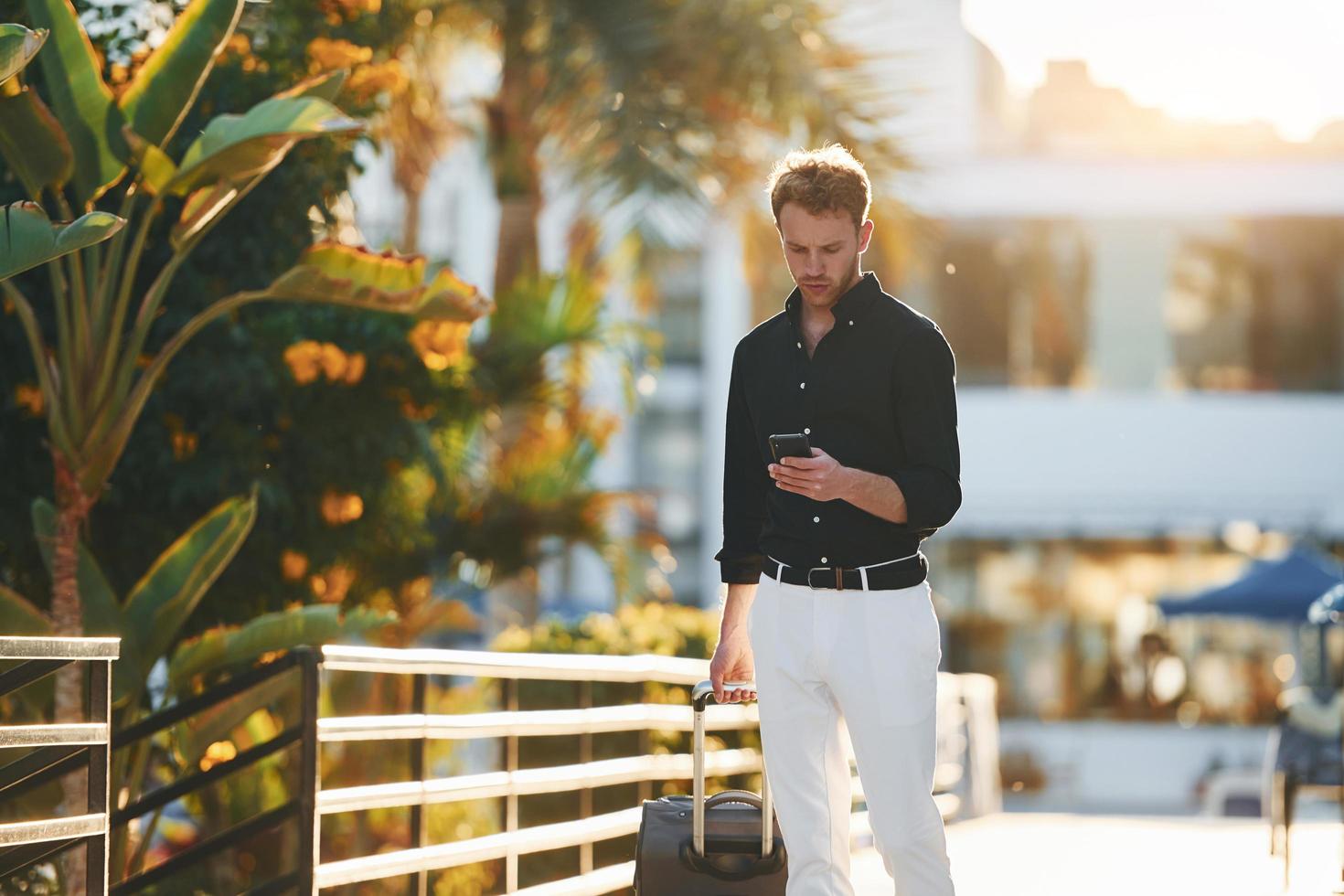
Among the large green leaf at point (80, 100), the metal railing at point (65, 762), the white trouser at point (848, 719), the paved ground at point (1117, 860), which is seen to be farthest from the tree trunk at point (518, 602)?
the white trouser at point (848, 719)

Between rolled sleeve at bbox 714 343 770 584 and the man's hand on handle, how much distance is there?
149mm

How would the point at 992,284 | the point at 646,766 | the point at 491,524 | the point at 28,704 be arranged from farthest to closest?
1. the point at 992,284
2. the point at 491,524
3. the point at 646,766
4. the point at 28,704

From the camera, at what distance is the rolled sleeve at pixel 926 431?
4.20 meters

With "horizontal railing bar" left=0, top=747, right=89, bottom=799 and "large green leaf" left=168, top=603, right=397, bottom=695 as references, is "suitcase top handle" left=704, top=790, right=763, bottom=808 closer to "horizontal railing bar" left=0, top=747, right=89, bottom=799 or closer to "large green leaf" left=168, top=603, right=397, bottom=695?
"horizontal railing bar" left=0, top=747, right=89, bottom=799

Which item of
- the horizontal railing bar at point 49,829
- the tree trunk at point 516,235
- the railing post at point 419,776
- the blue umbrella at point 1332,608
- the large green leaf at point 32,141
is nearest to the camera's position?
the horizontal railing bar at point 49,829

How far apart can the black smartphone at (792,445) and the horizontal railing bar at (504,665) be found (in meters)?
1.72

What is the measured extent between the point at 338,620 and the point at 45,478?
1831 mm

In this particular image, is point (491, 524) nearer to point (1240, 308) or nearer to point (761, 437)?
point (761, 437)

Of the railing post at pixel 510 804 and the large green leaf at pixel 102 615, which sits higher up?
the large green leaf at pixel 102 615

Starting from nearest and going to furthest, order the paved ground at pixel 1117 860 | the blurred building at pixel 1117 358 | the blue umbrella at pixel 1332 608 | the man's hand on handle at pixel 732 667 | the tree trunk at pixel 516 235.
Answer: the man's hand on handle at pixel 732 667, the paved ground at pixel 1117 860, the blue umbrella at pixel 1332 608, the tree trunk at pixel 516 235, the blurred building at pixel 1117 358

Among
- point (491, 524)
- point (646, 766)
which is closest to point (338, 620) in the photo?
point (646, 766)

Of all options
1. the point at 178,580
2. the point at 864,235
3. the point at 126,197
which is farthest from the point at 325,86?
the point at 864,235

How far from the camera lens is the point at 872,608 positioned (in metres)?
4.23

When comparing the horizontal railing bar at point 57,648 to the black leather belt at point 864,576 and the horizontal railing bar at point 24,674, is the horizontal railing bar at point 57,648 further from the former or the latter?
the black leather belt at point 864,576
